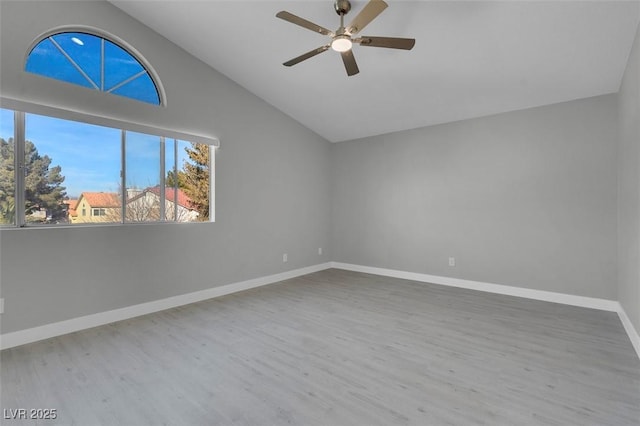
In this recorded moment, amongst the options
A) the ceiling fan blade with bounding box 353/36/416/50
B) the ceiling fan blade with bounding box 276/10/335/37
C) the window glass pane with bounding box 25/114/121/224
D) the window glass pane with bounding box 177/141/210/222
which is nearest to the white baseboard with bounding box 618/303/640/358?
the ceiling fan blade with bounding box 353/36/416/50

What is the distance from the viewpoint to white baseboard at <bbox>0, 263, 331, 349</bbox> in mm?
2664

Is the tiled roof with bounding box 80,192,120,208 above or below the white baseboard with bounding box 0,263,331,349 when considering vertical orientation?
above

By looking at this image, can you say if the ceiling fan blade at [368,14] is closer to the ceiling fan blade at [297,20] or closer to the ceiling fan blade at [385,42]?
the ceiling fan blade at [385,42]

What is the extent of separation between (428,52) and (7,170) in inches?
163

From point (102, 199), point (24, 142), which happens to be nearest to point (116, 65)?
point (24, 142)

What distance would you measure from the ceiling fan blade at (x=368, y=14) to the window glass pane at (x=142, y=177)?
2.61 meters

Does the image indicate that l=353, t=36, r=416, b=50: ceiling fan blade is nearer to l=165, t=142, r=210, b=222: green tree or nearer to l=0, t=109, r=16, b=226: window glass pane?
l=165, t=142, r=210, b=222: green tree

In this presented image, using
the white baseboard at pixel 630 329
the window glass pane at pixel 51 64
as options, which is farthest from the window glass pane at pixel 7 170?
the white baseboard at pixel 630 329

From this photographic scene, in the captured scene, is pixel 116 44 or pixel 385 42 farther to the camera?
pixel 116 44

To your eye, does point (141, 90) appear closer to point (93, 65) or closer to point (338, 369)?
point (93, 65)

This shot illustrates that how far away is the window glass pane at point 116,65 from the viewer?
3.27 meters

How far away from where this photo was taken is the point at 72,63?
305 centimetres

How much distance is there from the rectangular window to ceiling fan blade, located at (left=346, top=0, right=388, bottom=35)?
2.61 m

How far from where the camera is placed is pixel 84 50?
3125mm
